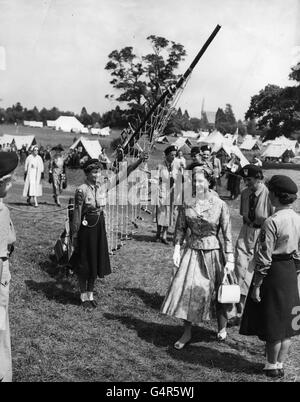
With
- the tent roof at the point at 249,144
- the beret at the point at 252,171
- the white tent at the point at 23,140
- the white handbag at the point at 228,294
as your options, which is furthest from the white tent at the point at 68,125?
the white handbag at the point at 228,294

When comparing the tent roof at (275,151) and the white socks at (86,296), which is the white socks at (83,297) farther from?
the tent roof at (275,151)

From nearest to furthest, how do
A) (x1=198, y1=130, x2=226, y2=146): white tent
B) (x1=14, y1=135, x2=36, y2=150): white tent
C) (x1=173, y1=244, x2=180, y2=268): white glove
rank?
1. (x1=173, y1=244, x2=180, y2=268): white glove
2. (x1=198, y1=130, x2=226, y2=146): white tent
3. (x1=14, y1=135, x2=36, y2=150): white tent

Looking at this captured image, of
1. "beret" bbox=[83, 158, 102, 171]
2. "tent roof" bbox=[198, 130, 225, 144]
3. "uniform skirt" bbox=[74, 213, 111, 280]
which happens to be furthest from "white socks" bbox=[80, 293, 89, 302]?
→ "tent roof" bbox=[198, 130, 225, 144]

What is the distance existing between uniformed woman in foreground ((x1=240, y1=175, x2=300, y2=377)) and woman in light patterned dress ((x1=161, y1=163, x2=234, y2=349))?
2.46 feet

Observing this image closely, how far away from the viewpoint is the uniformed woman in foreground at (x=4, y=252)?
3.88 metres

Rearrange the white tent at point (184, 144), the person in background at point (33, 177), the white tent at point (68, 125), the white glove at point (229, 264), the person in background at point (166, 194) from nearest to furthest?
the white glove at point (229, 264) < the person in background at point (166, 194) < the person in background at point (33, 177) < the white tent at point (184, 144) < the white tent at point (68, 125)

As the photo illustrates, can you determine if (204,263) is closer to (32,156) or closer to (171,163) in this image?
(171,163)

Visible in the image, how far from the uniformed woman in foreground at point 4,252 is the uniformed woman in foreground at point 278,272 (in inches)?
91.7

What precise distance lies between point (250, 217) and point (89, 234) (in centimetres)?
219

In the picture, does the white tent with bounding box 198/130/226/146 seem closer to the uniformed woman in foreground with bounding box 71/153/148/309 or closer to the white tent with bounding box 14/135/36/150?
the white tent with bounding box 14/135/36/150

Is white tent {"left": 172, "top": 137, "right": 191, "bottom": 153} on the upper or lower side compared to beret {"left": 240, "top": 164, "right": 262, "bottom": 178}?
upper

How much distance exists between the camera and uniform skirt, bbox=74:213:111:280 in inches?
269

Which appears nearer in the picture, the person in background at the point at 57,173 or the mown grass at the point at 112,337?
the mown grass at the point at 112,337
